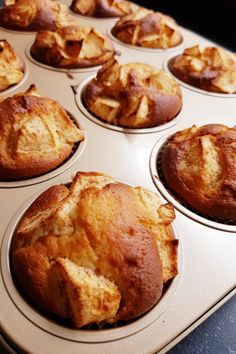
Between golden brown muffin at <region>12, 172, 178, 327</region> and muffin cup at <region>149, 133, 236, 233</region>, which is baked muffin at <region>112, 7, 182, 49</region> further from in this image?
golden brown muffin at <region>12, 172, 178, 327</region>

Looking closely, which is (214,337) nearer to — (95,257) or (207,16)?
(95,257)

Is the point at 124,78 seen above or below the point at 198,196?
above

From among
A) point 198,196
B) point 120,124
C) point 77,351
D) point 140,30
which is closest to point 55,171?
point 120,124

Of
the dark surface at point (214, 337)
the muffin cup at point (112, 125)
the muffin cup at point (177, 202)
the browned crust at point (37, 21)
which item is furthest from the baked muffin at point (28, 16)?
the dark surface at point (214, 337)

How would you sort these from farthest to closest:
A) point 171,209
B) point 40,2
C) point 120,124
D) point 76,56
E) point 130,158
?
1. point 40,2
2. point 76,56
3. point 120,124
4. point 130,158
5. point 171,209

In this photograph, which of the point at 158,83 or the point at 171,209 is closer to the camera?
the point at 171,209

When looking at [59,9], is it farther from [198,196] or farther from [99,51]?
[198,196]
